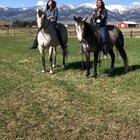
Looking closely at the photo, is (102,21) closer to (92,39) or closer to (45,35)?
(92,39)

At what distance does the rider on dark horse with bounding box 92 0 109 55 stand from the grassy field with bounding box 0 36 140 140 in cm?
126

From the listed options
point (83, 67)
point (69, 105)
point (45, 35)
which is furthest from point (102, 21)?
point (69, 105)

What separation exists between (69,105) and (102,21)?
5151 mm

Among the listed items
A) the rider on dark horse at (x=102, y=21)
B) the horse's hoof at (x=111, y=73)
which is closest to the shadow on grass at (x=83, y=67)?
the horse's hoof at (x=111, y=73)

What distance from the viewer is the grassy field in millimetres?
13336

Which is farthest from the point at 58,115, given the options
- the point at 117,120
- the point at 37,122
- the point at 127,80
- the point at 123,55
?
the point at 123,55

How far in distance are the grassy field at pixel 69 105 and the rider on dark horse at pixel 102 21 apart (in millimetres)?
1256

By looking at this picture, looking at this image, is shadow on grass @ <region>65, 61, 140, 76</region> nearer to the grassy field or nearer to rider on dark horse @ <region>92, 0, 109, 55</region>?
the grassy field

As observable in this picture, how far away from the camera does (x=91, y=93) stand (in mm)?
16656

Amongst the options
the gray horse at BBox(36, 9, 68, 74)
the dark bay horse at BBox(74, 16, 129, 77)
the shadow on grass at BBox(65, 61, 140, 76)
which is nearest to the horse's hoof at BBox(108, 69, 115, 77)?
the dark bay horse at BBox(74, 16, 129, 77)

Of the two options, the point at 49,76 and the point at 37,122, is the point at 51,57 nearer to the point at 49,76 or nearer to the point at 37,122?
the point at 49,76

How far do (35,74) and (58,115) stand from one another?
5.43m

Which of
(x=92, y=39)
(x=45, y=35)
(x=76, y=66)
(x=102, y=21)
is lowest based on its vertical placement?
(x=76, y=66)

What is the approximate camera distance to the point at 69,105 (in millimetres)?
15219
